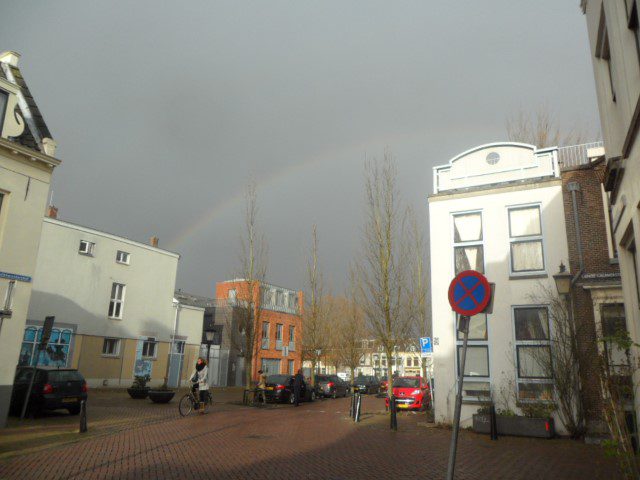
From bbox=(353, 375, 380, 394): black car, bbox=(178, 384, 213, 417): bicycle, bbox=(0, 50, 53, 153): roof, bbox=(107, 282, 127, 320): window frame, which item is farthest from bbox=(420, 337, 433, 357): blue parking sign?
bbox=(353, 375, 380, 394): black car

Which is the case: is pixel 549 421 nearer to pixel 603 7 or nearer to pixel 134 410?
pixel 603 7

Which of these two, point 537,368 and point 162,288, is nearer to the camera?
point 537,368

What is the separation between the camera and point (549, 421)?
13.7m

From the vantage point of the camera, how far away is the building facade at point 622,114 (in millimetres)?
7023

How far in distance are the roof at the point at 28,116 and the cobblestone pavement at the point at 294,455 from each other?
8.24 m

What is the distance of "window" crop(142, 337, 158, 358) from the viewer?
106 ft

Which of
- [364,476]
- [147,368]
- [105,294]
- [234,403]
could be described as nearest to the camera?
[364,476]

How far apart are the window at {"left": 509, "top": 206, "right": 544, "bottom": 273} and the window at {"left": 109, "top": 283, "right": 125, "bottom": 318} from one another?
2465cm

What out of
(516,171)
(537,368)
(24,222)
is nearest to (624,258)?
(537,368)

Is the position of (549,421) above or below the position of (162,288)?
below

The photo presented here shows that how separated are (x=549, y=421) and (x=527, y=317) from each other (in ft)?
10.4

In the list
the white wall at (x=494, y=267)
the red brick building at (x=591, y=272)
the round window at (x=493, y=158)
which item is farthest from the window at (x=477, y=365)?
the round window at (x=493, y=158)

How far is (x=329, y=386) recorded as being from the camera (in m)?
31.7

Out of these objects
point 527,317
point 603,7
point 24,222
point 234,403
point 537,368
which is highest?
point 603,7
